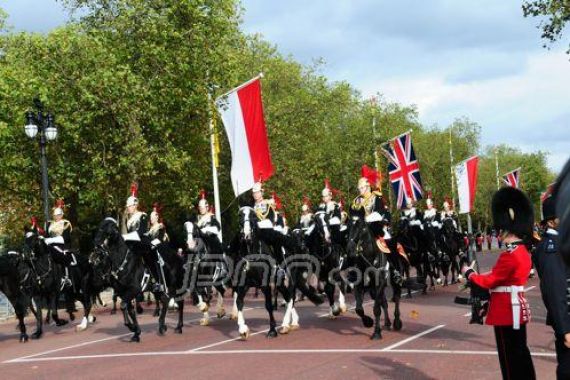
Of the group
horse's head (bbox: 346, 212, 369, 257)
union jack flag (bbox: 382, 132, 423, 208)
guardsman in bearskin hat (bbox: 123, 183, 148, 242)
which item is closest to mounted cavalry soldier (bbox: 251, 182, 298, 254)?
horse's head (bbox: 346, 212, 369, 257)

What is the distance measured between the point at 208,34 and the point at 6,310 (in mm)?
14107

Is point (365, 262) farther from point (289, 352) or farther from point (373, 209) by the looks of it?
point (289, 352)

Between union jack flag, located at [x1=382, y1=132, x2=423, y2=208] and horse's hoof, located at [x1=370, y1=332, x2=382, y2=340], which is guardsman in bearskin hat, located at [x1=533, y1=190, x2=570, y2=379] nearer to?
horse's hoof, located at [x1=370, y1=332, x2=382, y2=340]

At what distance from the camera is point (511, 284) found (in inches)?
293

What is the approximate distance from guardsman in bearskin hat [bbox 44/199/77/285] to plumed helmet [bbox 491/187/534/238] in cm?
1305

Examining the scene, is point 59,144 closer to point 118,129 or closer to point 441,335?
point 118,129

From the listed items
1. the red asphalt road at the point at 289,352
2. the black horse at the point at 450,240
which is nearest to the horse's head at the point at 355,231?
the red asphalt road at the point at 289,352

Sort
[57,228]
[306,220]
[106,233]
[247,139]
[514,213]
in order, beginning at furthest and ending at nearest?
[306,220] → [247,139] → [57,228] → [106,233] → [514,213]

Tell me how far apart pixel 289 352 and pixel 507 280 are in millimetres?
5801

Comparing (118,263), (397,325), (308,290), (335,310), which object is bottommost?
(397,325)

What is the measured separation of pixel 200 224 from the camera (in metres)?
17.7

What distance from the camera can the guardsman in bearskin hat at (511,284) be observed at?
7.15 m

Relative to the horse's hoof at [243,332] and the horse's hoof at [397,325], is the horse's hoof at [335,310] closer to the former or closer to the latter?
the horse's hoof at [397,325]

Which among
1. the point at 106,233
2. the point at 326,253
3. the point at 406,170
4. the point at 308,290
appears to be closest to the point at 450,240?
the point at 406,170
